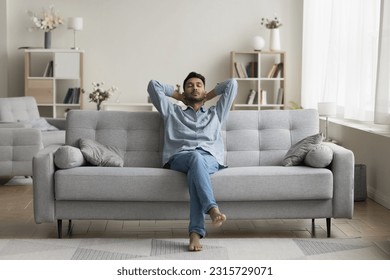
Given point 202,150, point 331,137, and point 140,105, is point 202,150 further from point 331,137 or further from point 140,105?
point 140,105

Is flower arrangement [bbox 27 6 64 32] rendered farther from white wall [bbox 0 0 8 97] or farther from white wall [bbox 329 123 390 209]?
white wall [bbox 329 123 390 209]

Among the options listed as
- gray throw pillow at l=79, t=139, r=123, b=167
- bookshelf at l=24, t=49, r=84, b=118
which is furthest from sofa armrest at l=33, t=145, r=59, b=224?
bookshelf at l=24, t=49, r=84, b=118

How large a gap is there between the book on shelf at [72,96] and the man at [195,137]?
185 inches

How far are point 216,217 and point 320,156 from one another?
94 centimetres

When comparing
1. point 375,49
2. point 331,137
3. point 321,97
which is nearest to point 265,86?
point 321,97

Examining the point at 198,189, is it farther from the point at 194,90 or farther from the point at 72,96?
the point at 72,96

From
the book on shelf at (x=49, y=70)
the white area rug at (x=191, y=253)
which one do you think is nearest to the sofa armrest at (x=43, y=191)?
the white area rug at (x=191, y=253)

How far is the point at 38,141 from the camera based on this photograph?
7.20 metres

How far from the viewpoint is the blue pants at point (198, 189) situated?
4.49 m

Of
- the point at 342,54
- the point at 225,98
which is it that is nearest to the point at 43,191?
the point at 225,98

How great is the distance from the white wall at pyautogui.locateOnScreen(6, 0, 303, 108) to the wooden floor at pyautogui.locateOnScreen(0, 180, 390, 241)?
4.72 meters

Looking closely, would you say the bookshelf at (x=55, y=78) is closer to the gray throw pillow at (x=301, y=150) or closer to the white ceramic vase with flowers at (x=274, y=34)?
the white ceramic vase with flowers at (x=274, y=34)

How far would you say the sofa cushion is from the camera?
472cm
